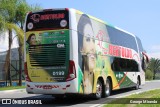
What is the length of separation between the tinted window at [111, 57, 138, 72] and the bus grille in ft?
17.6

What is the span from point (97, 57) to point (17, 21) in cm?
1967

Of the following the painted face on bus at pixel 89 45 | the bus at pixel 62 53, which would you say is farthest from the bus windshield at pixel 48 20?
the painted face on bus at pixel 89 45

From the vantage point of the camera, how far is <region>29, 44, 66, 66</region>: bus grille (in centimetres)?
1560

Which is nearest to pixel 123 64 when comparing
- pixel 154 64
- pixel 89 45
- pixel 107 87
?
pixel 107 87

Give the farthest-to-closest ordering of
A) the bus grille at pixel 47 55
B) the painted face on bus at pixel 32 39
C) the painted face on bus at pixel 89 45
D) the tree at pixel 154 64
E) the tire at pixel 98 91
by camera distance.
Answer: the tree at pixel 154 64 < the tire at pixel 98 91 < the painted face on bus at pixel 89 45 < the painted face on bus at pixel 32 39 < the bus grille at pixel 47 55

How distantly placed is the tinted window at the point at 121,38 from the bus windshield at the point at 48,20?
481 centimetres

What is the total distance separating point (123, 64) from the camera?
22469 mm

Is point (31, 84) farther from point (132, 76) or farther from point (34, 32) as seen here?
point (132, 76)

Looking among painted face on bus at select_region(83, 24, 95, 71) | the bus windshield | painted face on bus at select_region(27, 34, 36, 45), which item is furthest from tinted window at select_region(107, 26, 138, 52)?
painted face on bus at select_region(27, 34, 36, 45)

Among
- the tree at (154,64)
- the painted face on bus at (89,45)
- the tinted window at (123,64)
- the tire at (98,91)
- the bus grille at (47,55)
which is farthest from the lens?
the tree at (154,64)

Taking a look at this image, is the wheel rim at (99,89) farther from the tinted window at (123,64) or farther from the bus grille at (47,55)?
the bus grille at (47,55)

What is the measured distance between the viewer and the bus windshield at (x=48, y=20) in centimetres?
1569

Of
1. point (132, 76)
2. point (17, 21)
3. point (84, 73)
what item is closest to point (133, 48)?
point (132, 76)

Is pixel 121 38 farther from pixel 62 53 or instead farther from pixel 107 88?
pixel 62 53
